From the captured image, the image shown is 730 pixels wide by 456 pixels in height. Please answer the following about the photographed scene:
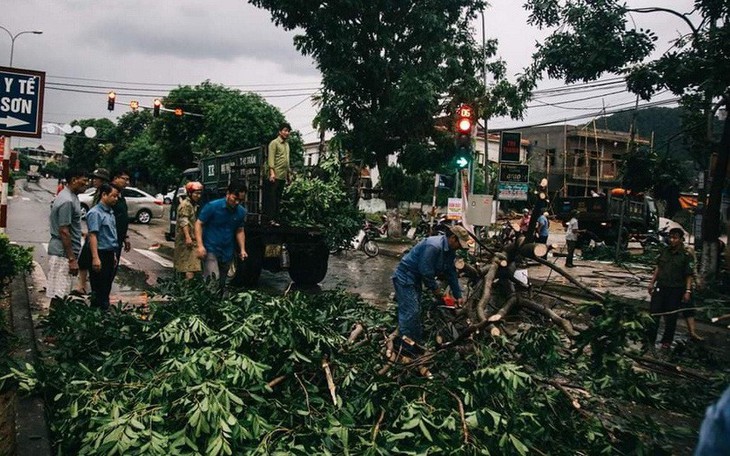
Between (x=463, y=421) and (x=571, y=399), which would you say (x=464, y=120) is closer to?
(x=571, y=399)

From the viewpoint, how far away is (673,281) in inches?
324

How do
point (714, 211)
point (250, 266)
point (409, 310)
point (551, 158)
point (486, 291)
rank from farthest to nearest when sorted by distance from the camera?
point (551, 158) < point (714, 211) < point (250, 266) < point (409, 310) < point (486, 291)

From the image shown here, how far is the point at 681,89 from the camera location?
11.8 meters

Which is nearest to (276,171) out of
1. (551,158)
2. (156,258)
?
(156,258)

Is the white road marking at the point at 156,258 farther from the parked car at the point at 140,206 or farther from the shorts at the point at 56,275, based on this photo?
the parked car at the point at 140,206

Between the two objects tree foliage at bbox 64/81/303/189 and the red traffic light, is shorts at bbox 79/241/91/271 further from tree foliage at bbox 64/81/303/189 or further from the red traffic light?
tree foliage at bbox 64/81/303/189

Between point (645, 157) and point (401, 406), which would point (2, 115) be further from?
point (645, 157)

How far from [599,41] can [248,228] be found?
813 centimetres

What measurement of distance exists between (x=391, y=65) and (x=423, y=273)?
17.4m

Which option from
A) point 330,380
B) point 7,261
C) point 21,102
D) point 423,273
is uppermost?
point 21,102

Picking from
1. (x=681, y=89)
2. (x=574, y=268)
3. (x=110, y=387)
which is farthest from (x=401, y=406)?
(x=574, y=268)

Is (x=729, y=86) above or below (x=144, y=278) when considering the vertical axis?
above

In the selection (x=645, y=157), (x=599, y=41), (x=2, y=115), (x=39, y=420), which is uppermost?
(x=599, y=41)

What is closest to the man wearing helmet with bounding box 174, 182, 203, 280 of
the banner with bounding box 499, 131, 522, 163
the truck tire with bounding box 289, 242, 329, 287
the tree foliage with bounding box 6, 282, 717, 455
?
the truck tire with bounding box 289, 242, 329, 287
